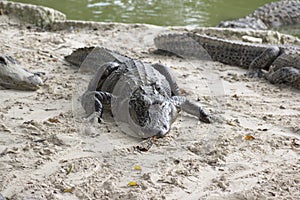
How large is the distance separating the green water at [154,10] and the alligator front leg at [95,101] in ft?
18.6

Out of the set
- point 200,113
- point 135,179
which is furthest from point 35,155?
point 200,113

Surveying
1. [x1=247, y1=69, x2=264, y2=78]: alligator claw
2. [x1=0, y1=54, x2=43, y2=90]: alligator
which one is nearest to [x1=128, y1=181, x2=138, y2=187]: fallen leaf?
[x1=0, y1=54, x2=43, y2=90]: alligator

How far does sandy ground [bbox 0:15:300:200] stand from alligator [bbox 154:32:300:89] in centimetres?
42

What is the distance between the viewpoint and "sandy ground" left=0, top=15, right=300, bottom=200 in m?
3.01

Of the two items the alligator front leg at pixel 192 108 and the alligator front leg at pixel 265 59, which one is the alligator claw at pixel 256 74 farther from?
the alligator front leg at pixel 192 108

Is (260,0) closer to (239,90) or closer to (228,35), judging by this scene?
(228,35)

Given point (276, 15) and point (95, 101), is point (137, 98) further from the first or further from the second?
point (276, 15)

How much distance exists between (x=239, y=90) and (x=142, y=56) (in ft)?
5.93

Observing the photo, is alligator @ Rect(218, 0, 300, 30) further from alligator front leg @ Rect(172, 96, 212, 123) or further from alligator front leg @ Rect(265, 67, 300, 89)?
alligator front leg @ Rect(172, 96, 212, 123)

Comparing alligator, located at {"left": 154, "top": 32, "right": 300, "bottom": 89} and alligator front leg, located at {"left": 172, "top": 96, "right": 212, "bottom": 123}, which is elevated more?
alligator, located at {"left": 154, "top": 32, "right": 300, "bottom": 89}

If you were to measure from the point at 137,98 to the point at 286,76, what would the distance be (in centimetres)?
261

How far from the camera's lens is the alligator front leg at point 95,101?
421 cm

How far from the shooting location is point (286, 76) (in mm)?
5727

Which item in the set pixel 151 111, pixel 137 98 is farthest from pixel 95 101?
pixel 151 111
